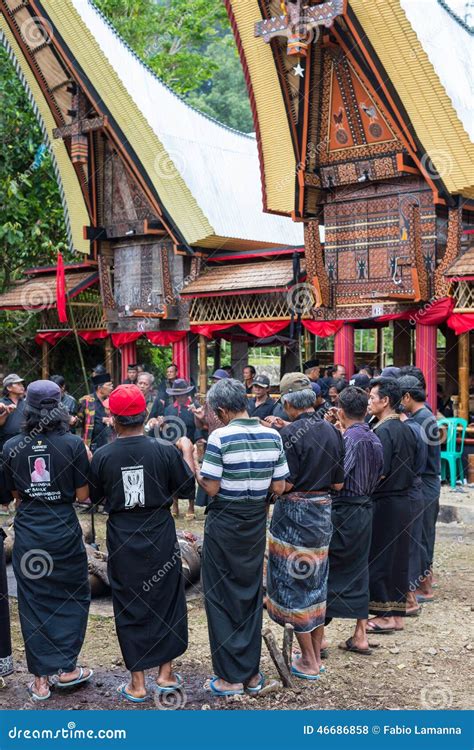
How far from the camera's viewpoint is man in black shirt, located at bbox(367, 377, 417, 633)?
19.9 ft

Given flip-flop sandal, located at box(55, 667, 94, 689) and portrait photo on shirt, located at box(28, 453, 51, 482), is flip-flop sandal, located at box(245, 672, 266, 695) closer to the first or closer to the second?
flip-flop sandal, located at box(55, 667, 94, 689)

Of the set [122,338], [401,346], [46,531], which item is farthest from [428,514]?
[122,338]

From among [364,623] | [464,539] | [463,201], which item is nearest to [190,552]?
[364,623]

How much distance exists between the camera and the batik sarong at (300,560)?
16.8 feet

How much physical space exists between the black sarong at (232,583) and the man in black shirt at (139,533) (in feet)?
0.79

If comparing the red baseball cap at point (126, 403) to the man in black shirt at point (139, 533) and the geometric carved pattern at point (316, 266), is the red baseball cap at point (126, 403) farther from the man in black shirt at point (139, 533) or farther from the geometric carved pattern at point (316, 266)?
the geometric carved pattern at point (316, 266)

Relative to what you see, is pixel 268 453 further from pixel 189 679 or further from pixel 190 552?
pixel 190 552

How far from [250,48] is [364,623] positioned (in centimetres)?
1110

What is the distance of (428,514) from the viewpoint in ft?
22.9

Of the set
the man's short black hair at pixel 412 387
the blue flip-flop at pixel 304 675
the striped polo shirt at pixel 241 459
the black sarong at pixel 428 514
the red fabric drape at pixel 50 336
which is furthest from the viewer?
the red fabric drape at pixel 50 336

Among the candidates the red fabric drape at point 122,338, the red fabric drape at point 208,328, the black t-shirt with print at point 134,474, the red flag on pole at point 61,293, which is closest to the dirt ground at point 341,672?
the black t-shirt with print at point 134,474

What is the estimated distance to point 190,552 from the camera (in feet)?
23.6

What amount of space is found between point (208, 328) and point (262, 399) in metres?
6.54

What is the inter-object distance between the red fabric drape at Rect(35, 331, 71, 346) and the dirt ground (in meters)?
12.3
